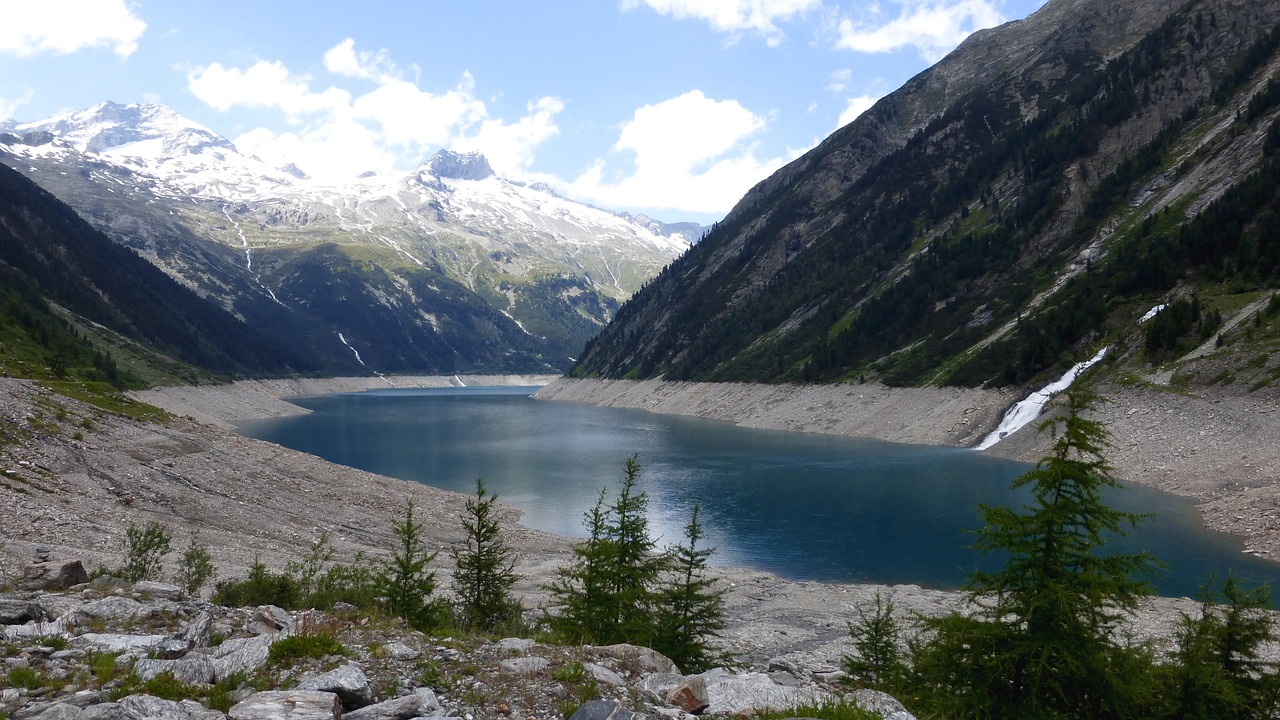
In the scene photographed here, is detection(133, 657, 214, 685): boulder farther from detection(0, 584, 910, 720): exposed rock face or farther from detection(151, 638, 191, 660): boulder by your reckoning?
detection(151, 638, 191, 660): boulder

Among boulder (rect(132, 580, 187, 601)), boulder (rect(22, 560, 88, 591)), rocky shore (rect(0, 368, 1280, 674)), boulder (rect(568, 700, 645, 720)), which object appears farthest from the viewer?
rocky shore (rect(0, 368, 1280, 674))

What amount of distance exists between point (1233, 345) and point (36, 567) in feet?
284

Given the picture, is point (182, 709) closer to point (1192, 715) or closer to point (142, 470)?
point (1192, 715)

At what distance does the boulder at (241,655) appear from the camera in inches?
389

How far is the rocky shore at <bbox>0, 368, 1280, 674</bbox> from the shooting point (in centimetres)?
2817

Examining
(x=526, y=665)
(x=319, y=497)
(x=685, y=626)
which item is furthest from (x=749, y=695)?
(x=319, y=497)

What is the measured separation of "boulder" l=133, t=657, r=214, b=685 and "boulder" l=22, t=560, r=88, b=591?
7702 millimetres

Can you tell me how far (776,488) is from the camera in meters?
64.8

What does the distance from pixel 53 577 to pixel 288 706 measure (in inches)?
430

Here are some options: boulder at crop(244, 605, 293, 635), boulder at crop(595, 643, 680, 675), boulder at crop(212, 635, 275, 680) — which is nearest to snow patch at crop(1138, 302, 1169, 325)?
boulder at crop(595, 643, 680, 675)

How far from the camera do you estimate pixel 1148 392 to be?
222 feet

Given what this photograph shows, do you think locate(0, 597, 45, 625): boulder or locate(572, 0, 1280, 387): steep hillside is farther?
locate(572, 0, 1280, 387): steep hillside

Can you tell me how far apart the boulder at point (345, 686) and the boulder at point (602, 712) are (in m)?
2.86

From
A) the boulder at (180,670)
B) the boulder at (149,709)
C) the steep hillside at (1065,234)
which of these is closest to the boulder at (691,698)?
the boulder at (149,709)
